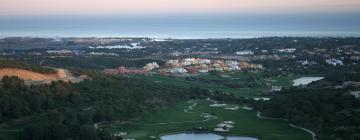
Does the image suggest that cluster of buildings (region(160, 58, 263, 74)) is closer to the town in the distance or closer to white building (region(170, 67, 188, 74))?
white building (region(170, 67, 188, 74))

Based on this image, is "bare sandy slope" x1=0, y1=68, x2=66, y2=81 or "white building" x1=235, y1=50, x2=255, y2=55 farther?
"white building" x1=235, y1=50, x2=255, y2=55

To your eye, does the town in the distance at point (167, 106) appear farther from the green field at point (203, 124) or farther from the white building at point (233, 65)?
the white building at point (233, 65)

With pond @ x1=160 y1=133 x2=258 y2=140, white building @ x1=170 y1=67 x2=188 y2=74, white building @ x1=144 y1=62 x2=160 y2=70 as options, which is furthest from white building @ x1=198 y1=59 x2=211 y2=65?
pond @ x1=160 y1=133 x2=258 y2=140

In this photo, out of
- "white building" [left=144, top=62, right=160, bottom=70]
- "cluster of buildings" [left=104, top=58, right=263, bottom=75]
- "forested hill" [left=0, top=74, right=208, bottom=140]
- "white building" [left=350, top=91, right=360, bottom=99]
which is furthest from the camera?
"white building" [left=144, top=62, right=160, bottom=70]

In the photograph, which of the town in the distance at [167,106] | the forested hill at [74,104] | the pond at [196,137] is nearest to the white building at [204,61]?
the town in the distance at [167,106]

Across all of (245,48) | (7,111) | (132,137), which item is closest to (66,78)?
(7,111)

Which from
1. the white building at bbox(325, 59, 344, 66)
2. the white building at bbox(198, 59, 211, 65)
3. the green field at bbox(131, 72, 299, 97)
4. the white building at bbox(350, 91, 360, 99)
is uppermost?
the white building at bbox(350, 91, 360, 99)

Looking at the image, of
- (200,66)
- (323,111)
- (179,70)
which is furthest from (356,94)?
(200,66)
